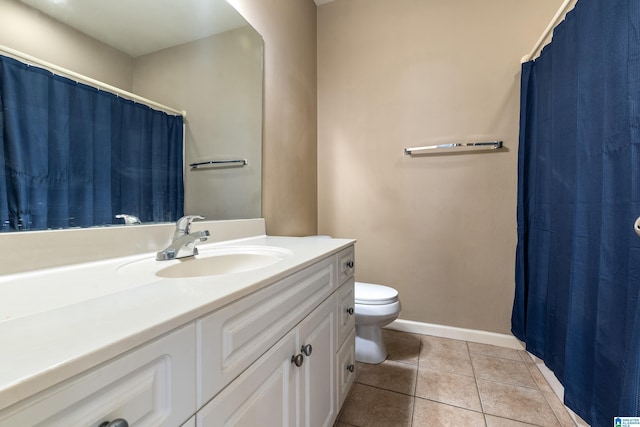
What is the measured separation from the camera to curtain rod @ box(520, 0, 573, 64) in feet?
4.14

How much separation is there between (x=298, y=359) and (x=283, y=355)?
8 cm

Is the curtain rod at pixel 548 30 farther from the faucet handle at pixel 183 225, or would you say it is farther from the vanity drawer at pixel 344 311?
the faucet handle at pixel 183 225

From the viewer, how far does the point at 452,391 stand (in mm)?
1364

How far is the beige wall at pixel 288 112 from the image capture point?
5.14ft

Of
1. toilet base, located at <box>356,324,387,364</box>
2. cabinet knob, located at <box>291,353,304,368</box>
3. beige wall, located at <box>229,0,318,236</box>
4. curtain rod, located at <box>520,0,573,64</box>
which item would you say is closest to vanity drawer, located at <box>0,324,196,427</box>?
cabinet knob, located at <box>291,353,304,368</box>

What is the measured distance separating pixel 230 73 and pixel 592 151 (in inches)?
60.8

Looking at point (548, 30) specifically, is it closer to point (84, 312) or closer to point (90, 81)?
point (90, 81)

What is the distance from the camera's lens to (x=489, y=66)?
5.77 feet

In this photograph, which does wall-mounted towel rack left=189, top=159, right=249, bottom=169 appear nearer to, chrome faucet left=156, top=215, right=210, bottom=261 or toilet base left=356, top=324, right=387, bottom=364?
chrome faucet left=156, top=215, right=210, bottom=261

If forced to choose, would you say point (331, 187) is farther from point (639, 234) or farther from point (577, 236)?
point (639, 234)

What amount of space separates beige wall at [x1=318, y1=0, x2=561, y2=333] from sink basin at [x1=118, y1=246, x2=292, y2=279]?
3.89 feet

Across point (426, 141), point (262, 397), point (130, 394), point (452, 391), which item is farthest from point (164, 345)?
point (426, 141)

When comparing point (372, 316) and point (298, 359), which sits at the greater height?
point (298, 359)

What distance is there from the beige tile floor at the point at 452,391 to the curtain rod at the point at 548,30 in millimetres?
1820
